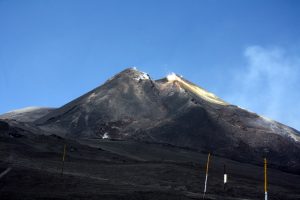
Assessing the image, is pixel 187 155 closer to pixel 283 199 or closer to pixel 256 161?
pixel 256 161

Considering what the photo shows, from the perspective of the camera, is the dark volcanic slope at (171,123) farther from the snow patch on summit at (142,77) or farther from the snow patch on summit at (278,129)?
the snow patch on summit at (142,77)

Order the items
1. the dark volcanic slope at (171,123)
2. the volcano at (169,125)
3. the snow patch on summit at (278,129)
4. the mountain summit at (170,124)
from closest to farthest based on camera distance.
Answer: the volcano at (169,125) < the mountain summit at (170,124) < the dark volcanic slope at (171,123) < the snow patch on summit at (278,129)

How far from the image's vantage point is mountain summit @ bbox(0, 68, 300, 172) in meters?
77.4

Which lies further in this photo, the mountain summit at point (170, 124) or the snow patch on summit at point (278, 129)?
the snow patch on summit at point (278, 129)

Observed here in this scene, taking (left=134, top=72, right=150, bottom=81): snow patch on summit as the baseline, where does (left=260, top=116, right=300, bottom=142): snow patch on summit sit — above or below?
below

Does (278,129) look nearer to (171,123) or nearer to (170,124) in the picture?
(171,123)

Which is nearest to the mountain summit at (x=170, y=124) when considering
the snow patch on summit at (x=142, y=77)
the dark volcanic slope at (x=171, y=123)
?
the dark volcanic slope at (x=171, y=123)

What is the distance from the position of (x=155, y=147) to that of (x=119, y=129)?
16.0 meters

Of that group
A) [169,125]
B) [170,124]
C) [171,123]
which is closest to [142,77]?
[171,123]

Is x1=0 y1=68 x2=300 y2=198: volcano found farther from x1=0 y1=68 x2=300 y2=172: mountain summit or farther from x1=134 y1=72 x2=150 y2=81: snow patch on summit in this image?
x1=134 y1=72 x2=150 y2=81: snow patch on summit

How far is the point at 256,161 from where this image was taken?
7312 cm

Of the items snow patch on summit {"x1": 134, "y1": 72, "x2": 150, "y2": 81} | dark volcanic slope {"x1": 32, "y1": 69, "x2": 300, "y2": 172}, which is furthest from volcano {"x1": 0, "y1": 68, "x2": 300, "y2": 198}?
snow patch on summit {"x1": 134, "y1": 72, "x2": 150, "y2": 81}

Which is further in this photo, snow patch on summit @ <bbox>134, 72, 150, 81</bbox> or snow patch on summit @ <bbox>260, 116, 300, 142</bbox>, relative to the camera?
snow patch on summit @ <bbox>134, 72, 150, 81</bbox>

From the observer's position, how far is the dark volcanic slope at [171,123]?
254 ft
